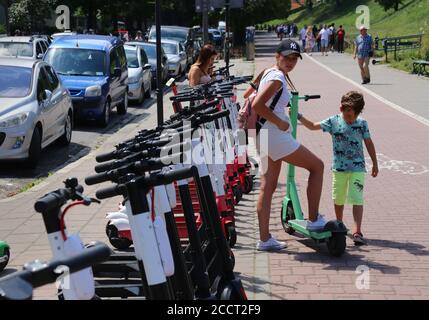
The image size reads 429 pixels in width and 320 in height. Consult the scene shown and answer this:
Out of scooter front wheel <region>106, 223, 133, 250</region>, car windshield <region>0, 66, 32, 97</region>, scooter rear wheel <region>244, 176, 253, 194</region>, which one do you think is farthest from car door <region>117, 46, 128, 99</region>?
scooter front wheel <region>106, 223, 133, 250</region>

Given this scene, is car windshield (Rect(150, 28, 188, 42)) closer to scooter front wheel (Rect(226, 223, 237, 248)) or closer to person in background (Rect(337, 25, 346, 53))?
person in background (Rect(337, 25, 346, 53))

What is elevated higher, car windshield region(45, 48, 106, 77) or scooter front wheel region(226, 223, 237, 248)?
car windshield region(45, 48, 106, 77)

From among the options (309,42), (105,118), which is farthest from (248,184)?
(309,42)

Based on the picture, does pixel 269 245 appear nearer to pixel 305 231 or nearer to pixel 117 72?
pixel 305 231

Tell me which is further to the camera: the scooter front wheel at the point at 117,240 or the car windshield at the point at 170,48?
the car windshield at the point at 170,48

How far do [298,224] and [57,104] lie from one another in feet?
24.2

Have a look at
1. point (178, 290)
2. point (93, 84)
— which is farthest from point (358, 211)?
point (93, 84)

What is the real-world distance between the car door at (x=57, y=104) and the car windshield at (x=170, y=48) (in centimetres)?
1792

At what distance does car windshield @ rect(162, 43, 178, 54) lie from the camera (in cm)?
3178

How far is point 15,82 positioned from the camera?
1279cm

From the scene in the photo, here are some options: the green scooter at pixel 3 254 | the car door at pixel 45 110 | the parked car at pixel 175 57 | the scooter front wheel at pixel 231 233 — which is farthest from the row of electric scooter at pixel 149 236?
the parked car at pixel 175 57

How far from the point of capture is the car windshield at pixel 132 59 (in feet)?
74.4

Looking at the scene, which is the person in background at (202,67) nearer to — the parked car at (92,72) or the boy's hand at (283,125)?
the boy's hand at (283,125)
